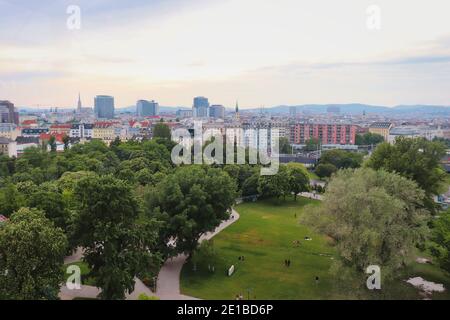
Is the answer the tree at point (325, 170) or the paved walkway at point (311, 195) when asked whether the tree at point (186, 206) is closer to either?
the paved walkway at point (311, 195)

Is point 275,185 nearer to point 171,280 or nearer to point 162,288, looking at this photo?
point 171,280

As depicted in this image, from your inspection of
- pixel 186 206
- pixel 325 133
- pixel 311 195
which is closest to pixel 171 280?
pixel 186 206

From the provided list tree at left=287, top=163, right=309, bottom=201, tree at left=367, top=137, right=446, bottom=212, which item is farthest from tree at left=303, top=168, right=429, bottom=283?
tree at left=287, top=163, right=309, bottom=201

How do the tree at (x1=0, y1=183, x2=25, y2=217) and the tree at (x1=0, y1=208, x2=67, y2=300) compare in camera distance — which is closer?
the tree at (x1=0, y1=208, x2=67, y2=300)

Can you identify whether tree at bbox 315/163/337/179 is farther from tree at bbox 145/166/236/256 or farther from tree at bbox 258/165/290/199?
tree at bbox 145/166/236/256

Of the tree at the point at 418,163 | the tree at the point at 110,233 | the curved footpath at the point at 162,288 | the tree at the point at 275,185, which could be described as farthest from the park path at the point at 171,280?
the tree at the point at 275,185
